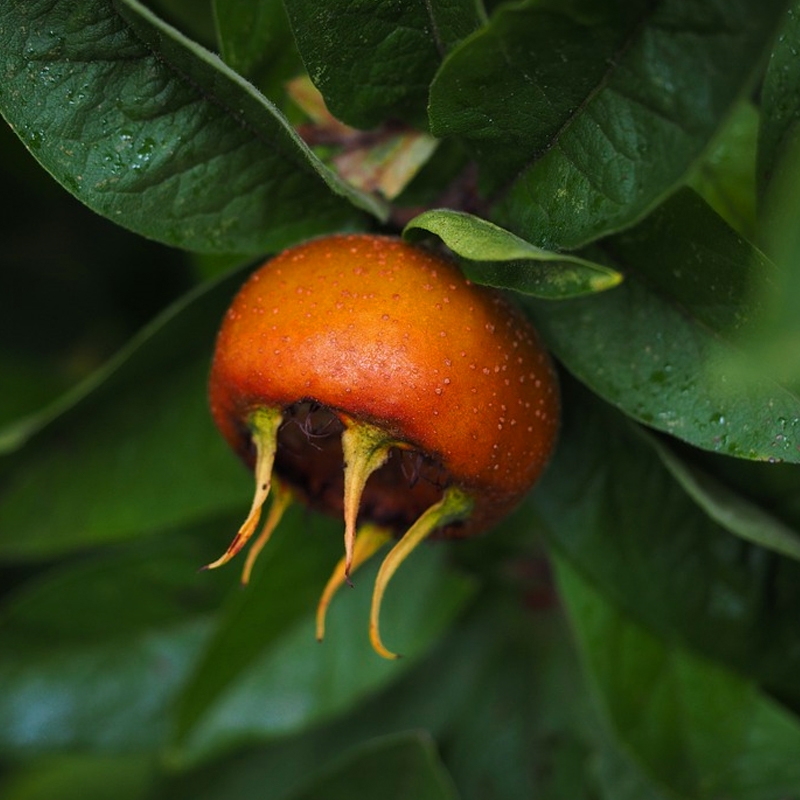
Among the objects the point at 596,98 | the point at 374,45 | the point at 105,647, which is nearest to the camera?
the point at 596,98

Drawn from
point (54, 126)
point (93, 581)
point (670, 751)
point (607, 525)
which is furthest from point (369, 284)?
point (93, 581)

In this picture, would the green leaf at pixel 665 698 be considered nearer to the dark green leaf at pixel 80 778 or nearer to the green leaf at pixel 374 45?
the green leaf at pixel 374 45

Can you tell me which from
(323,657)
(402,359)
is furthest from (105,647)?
(402,359)

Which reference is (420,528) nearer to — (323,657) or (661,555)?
(661,555)

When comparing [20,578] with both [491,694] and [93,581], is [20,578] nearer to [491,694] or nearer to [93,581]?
[93,581]

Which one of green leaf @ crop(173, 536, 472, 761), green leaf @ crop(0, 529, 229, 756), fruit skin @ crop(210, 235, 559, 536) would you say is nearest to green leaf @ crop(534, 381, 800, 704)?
fruit skin @ crop(210, 235, 559, 536)
